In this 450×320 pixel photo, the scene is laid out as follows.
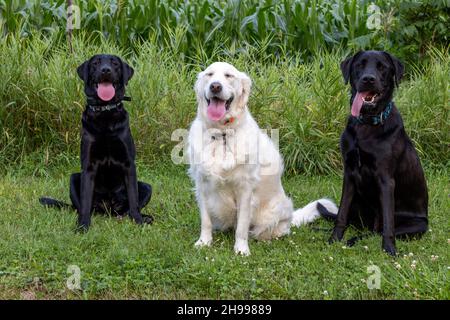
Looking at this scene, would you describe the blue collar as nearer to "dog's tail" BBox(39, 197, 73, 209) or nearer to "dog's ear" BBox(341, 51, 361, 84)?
"dog's ear" BBox(341, 51, 361, 84)

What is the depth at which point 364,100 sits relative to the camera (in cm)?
485

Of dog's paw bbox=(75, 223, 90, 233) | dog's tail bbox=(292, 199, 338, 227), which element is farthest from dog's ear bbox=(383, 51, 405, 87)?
dog's paw bbox=(75, 223, 90, 233)

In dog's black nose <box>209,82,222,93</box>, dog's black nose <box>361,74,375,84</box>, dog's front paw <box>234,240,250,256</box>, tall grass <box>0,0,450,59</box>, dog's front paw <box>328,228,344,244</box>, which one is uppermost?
tall grass <box>0,0,450,59</box>

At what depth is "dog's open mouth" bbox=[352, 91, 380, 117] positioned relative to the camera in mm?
4844

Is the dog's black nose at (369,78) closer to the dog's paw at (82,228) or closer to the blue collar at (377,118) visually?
the blue collar at (377,118)

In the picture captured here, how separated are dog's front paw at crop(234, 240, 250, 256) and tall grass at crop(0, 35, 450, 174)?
2.31 m

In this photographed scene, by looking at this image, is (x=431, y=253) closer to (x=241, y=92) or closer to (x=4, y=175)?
(x=241, y=92)

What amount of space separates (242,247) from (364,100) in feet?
4.22

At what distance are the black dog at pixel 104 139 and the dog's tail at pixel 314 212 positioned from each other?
1166 millimetres

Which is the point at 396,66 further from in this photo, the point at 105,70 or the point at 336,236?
the point at 105,70

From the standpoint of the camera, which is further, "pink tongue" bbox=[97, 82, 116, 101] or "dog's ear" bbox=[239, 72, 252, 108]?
"pink tongue" bbox=[97, 82, 116, 101]

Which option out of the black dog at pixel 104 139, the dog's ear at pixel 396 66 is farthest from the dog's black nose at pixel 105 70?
the dog's ear at pixel 396 66

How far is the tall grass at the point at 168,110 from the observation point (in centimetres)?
720
